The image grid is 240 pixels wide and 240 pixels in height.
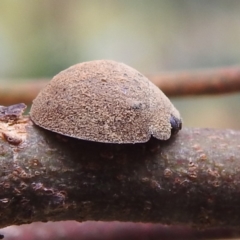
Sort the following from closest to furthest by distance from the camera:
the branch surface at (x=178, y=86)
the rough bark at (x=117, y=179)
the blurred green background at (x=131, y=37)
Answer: the rough bark at (x=117, y=179)
the branch surface at (x=178, y=86)
the blurred green background at (x=131, y=37)

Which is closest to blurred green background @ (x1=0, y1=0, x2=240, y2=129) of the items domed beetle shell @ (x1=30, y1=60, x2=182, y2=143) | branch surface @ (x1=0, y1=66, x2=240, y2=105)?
branch surface @ (x1=0, y1=66, x2=240, y2=105)

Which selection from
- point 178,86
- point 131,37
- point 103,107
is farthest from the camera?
point 131,37

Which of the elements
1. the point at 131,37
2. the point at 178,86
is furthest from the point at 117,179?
the point at 131,37

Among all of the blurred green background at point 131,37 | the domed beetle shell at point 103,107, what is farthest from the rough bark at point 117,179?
the blurred green background at point 131,37

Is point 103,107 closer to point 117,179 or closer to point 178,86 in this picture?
point 117,179

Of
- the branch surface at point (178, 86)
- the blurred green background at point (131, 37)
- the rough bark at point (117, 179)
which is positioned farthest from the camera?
the blurred green background at point (131, 37)

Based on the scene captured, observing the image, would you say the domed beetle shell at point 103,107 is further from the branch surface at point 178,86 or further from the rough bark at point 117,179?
the branch surface at point 178,86

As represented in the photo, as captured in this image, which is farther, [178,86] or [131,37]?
[131,37]
